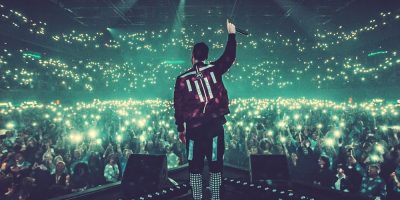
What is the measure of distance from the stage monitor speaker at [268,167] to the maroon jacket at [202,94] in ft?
4.68

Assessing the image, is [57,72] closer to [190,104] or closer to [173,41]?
[173,41]

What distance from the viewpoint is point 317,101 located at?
2817 cm

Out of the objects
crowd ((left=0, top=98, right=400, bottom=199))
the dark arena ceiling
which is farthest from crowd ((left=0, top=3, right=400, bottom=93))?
crowd ((left=0, top=98, right=400, bottom=199))

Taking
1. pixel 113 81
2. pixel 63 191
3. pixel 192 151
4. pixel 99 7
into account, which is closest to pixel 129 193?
pixel 192 151

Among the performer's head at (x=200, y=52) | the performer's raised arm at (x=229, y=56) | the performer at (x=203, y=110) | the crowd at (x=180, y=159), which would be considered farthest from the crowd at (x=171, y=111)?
the performer's head at (x=200, y=52)

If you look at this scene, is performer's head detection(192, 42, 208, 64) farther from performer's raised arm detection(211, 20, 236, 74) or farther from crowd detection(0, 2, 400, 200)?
crowd detection(0, 2, 400, 200)

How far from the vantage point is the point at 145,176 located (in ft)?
11.5

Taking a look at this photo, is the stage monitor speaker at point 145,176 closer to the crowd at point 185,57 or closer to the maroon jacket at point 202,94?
the maroon jacket at point 202,94

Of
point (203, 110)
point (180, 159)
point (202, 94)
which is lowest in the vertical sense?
point (180, 159)

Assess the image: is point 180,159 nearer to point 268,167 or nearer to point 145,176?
point 145,176

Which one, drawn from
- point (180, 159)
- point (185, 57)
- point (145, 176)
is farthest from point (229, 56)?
point (185, 57)

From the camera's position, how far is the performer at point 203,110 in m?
2.52

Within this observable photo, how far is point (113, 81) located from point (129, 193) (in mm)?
30708

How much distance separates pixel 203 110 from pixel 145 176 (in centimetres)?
157
